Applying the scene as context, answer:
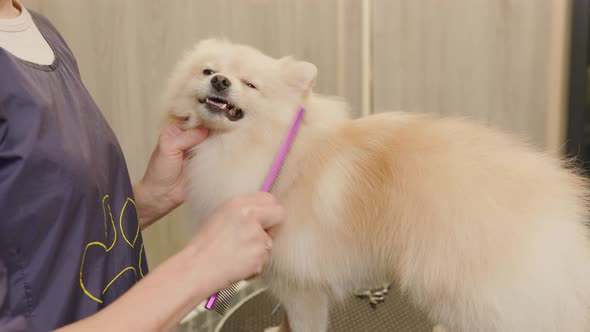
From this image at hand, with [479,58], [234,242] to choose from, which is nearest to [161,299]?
[234,242]

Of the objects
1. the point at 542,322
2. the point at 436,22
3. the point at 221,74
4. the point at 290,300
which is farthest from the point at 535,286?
the point at 436,22

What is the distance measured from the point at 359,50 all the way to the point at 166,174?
1428 mm

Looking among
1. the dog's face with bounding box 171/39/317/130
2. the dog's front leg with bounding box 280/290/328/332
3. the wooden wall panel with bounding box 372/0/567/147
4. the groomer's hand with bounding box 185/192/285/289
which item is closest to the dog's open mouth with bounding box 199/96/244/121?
the dog's face with bounding box 171/39/317/130

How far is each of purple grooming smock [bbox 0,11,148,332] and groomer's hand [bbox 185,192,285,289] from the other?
15 cm

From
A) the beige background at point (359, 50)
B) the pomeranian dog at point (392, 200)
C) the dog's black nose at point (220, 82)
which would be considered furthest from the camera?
the beige background at point (359, 50)

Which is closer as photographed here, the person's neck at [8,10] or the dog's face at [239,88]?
the person's neck at [8,10]

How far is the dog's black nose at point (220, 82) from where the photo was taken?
781mm

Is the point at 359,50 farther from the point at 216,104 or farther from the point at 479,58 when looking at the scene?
the point at 216,104

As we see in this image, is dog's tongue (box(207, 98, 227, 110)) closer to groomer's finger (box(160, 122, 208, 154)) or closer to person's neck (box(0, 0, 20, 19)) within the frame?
groomer's finger (box(160, 122, 208, 154))

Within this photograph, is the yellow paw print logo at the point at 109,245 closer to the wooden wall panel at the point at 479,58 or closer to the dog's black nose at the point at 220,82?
the dog's black nose at the point at 220,82

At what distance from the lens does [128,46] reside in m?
1.11

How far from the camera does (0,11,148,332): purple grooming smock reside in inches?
18.5

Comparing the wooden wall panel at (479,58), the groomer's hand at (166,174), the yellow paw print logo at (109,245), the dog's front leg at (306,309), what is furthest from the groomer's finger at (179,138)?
the wooden wall panel at (479,58)

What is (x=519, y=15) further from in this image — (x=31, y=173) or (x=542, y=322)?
(x=31, y=173)
